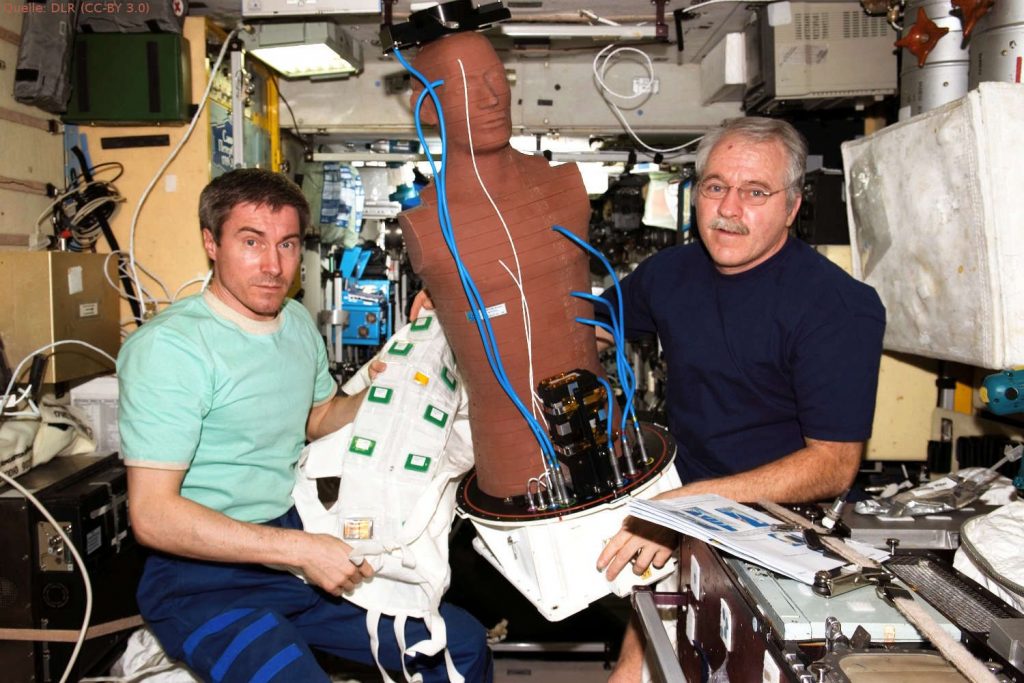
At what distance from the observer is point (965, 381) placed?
9.47ft

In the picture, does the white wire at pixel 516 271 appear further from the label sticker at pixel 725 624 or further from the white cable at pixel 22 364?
the white cable at pixel 22 364

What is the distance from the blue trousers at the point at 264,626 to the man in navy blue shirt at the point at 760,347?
0.58 metres

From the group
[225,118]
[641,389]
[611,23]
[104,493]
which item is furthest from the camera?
[641,389]

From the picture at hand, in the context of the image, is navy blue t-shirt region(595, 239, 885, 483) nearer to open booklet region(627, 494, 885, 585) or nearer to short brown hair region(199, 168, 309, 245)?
open booklet region(627, 494, 885, 585)

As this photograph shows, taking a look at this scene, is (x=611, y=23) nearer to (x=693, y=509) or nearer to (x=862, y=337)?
(x=862, y=337)

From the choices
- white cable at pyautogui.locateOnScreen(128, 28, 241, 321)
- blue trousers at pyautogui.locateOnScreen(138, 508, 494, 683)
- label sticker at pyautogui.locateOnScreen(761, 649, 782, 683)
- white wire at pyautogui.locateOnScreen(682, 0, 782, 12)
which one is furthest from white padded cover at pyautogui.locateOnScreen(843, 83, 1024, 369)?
white cable at pyautogui.locateOnScreen(128, 28, 241, 321)

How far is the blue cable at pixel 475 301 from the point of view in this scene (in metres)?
1.80

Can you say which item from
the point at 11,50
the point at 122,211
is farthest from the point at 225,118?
the point at 11,50

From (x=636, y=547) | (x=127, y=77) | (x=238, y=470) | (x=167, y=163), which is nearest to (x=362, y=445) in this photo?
(x=238, y=470)

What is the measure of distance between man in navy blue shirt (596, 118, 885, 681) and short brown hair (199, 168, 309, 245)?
4.05 ft

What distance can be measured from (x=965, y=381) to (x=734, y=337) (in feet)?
4.85

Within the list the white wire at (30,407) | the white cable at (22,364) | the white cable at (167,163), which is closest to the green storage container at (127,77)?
the white cable at (167,163)

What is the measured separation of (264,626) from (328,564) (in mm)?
276

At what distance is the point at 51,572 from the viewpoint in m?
Answer: 2.26
